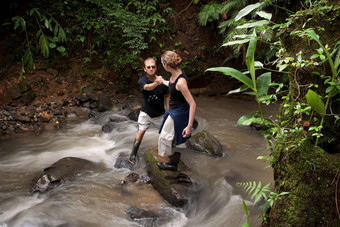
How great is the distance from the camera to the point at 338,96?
6.67 ft

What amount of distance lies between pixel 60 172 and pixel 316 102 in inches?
163

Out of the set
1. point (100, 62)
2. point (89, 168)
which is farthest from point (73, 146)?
point (100, 62)

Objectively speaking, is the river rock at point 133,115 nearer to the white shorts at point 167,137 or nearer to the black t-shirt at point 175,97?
the white shorts at point 167,137

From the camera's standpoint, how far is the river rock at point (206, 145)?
530 cm

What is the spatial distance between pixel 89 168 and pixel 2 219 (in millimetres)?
1582

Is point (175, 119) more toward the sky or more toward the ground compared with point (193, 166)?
more toward the sky

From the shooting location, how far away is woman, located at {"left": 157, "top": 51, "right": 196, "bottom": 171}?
345cm

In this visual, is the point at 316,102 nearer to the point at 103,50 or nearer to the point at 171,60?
the point at 171,60

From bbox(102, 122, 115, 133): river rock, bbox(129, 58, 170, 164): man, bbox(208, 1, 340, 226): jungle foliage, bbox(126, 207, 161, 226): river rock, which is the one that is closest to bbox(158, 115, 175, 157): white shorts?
bbox(129, 58, 170, 164): man

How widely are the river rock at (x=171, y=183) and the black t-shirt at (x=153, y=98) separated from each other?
0.73 meters

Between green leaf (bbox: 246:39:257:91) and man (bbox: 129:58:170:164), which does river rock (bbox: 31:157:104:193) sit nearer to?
man (bbox: 129:58:170:164)

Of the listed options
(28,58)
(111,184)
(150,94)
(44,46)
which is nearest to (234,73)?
(150,94)

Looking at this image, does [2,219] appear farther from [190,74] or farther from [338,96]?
[190,74]

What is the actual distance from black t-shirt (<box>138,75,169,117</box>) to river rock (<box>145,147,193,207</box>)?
73cm
